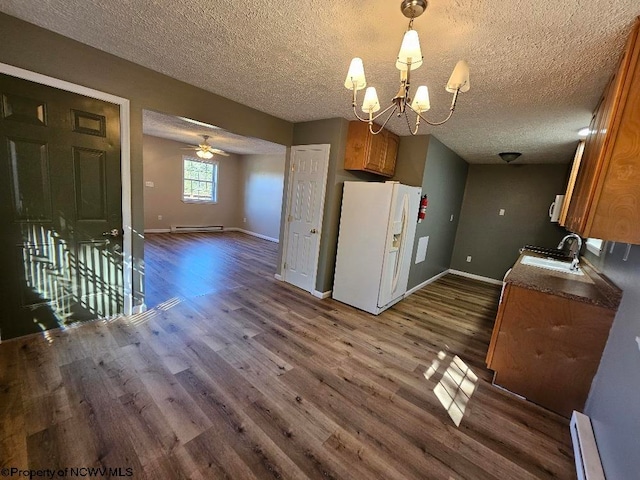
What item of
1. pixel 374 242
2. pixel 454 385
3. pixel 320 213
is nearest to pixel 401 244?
pixel 374 242

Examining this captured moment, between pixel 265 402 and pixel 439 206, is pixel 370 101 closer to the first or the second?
pixel 265 402

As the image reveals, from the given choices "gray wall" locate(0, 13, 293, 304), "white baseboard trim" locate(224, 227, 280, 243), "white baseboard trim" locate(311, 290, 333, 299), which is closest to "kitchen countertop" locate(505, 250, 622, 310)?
"white baseboard trim" locate(311, 290, 333, 299)

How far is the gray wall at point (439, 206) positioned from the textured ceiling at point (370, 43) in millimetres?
1164

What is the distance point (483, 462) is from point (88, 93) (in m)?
3.78

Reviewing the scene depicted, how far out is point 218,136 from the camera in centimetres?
552

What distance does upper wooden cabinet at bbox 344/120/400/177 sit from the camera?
3291 mm

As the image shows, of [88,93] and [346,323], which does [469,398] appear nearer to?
[346,323]

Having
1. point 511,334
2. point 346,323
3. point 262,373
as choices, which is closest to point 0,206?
point 262,373

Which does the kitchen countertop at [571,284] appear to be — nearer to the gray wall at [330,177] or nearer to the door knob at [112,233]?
the gray wall at [330,177]

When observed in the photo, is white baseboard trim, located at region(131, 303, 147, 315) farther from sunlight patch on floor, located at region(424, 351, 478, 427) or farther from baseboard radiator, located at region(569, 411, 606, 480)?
baseboard radiator, located at region(569, 411, 606, 480)

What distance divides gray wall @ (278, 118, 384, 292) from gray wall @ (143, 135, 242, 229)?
4664 millimetres

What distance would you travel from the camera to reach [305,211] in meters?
3.73

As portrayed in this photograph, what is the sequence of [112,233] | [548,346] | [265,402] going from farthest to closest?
[112,233] → [548,346] → [265,402]

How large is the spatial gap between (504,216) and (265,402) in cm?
529
